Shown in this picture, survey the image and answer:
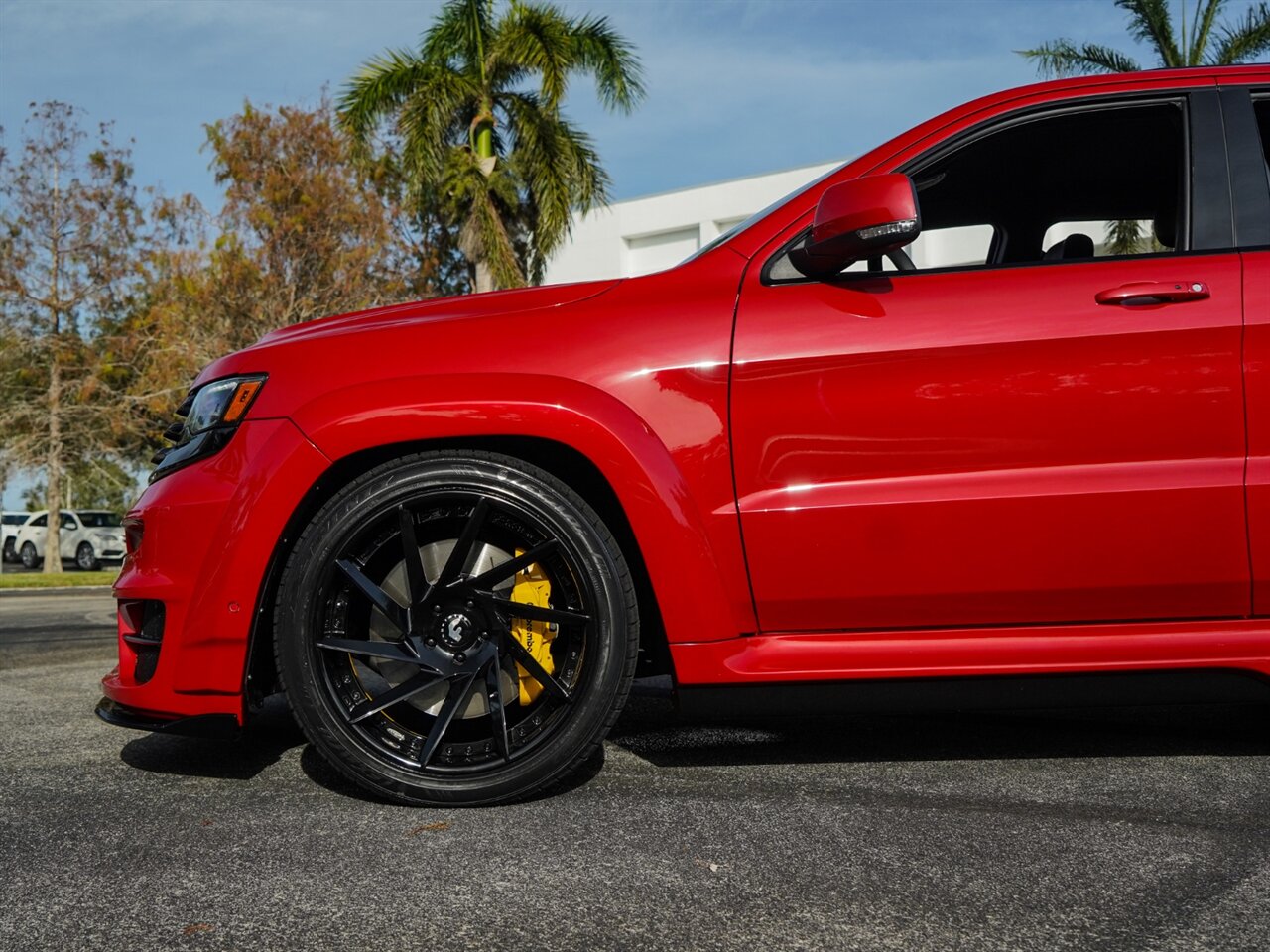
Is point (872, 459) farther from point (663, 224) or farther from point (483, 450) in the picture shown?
point (663, 224)

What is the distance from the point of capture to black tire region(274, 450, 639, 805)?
2.70 metres

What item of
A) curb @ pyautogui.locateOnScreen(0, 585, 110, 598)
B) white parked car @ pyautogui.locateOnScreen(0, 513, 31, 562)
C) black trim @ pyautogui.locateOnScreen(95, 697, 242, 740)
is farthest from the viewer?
white parked car @ pyautogui.locateOnScreen(0, 513, 31, 562)

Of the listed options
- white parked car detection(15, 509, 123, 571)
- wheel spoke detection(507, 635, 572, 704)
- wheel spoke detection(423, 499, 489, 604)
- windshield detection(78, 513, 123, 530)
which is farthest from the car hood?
windshield detection(78, 513, 123, 530)

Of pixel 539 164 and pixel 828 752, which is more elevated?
pixel 539 164

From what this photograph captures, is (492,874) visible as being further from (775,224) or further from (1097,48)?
(1097,48)

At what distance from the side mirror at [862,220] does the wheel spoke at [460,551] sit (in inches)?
39.5

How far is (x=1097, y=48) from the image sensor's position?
1734 centimetres

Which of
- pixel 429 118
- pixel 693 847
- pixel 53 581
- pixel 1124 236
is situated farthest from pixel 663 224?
pixel 693 847

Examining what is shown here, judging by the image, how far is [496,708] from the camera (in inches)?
106

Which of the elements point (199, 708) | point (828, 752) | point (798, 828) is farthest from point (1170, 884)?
point (199, 708)

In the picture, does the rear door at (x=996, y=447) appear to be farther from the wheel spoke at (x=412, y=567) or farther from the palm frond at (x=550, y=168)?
the palm frond at (x=550, y=168)

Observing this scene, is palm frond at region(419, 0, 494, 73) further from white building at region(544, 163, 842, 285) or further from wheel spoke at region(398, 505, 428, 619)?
wheel spoke at region(398, 505, 428, 619)

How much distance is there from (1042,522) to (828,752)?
3.15 feet

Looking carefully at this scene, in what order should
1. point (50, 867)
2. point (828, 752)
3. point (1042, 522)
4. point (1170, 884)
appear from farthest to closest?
point (828, 752), point (1042, 522), point (50, 867), point (1170, 884)
